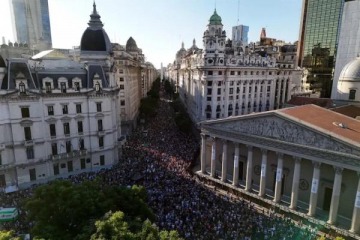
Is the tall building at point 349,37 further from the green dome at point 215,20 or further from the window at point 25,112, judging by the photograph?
the window at point 25,112

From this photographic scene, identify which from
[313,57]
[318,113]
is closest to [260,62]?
[318,113]

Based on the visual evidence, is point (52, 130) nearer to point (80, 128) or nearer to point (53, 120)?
point (53, 120)

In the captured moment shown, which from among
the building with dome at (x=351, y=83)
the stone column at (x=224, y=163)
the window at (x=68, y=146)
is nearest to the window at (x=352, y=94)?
the building with dome at (x=351, y=83)

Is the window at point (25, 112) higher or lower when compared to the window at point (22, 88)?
lower

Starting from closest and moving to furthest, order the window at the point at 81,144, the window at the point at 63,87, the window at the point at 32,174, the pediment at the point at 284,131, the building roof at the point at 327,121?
the pediment at the point at 284,131
the building roof at the point at 327,121
the window at the point at 32,174
the window at the point at 63,87
the window at the point at 81,144

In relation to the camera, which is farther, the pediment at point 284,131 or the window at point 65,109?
the window at point 65,109

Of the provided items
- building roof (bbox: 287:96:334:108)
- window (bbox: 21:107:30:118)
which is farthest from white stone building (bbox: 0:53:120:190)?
building roof (bbox: 287:96:334:108)
